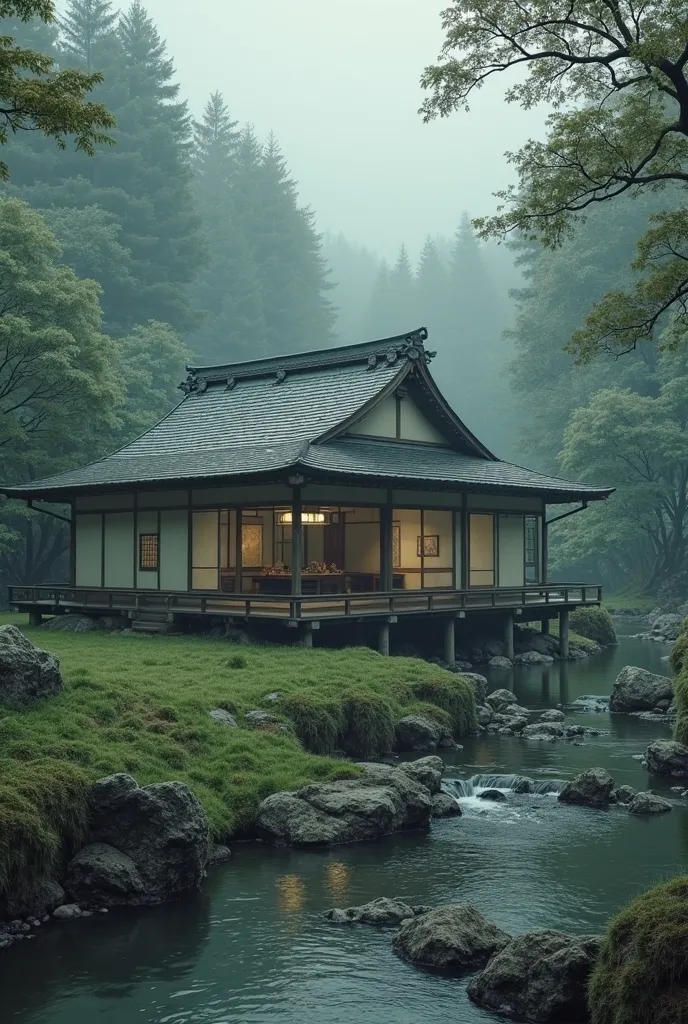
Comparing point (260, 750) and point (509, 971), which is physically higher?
point (260, 750)

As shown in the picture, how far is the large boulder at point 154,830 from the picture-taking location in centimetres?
1341

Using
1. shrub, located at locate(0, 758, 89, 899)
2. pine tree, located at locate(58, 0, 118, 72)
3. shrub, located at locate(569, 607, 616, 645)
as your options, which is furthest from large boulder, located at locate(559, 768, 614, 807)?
pine tree, located at locate(58, 0, 118, 72)

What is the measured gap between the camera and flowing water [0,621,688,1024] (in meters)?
10.4

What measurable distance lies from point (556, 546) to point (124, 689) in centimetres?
4983

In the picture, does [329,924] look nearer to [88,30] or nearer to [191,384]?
[191,384]

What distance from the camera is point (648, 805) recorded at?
55.9 feet

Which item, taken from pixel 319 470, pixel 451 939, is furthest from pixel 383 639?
pixel 451 939

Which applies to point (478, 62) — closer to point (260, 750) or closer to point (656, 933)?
point (260, 750)

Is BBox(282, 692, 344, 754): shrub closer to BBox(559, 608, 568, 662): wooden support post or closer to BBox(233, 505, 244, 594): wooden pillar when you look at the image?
BBox(233, 505, 244, 594): wooden pillar

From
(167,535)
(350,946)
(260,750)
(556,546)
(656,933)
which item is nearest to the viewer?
(656,933)

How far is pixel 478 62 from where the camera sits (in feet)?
51.1

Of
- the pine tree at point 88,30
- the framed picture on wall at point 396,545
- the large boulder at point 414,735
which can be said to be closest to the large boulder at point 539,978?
the large boulder at point 414,735

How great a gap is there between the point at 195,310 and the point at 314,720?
6221 centimetres

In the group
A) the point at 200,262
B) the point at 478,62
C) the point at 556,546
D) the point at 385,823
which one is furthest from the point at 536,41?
the point at 200,262
